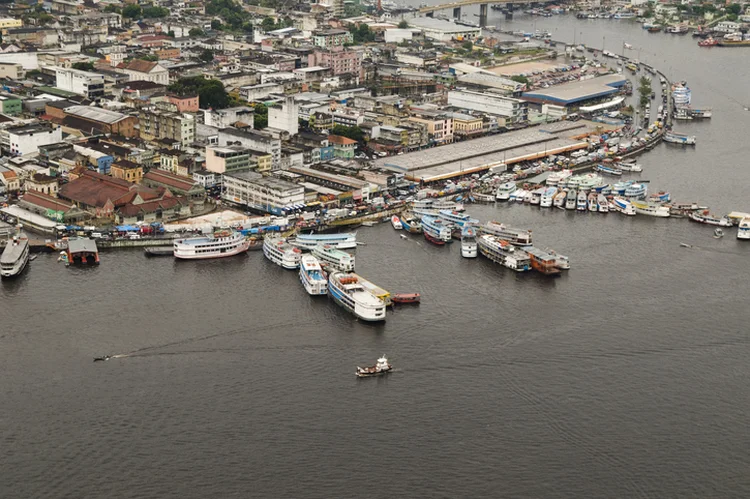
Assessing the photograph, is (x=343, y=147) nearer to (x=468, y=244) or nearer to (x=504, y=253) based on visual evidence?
(x=468, y=244)

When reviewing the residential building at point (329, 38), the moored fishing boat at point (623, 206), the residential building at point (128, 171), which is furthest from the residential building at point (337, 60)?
the moored fishing boat at point (623, 206)

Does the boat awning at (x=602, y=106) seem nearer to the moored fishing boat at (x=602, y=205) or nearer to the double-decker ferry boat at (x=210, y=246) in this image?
the moored fishing boat at (x=602, y=205)

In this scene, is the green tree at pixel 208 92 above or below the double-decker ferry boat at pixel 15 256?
above

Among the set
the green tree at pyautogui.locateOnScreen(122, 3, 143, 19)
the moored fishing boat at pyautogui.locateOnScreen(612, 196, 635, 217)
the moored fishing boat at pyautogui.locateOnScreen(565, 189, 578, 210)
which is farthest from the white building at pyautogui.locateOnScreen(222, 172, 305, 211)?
the green tree at pyautogui.locateOnScreen(122, 3, 143, 19)

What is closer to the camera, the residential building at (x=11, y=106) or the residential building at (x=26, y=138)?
the residential building at (x=26, y=138)

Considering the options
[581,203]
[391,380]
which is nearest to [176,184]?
[581,203]

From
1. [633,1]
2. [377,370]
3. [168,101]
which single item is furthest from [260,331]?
[633,1]

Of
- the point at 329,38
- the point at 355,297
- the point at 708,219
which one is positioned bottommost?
the point at 355,297
